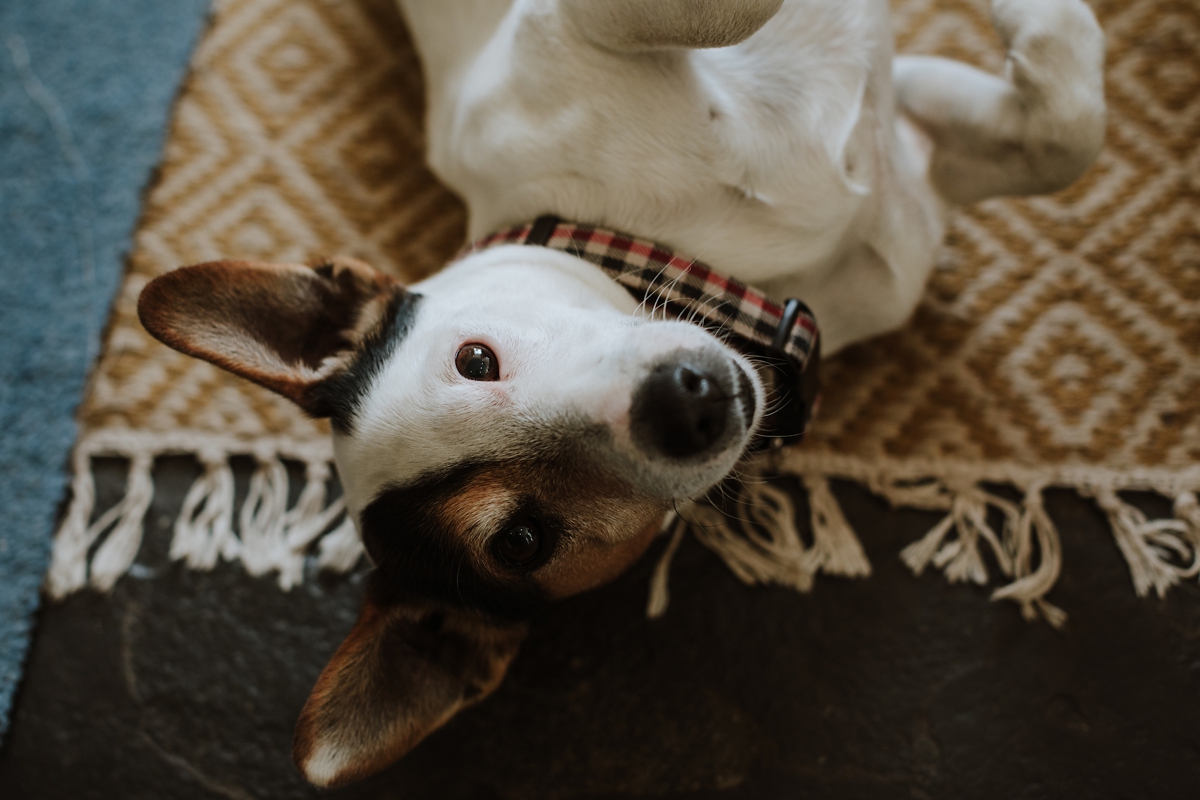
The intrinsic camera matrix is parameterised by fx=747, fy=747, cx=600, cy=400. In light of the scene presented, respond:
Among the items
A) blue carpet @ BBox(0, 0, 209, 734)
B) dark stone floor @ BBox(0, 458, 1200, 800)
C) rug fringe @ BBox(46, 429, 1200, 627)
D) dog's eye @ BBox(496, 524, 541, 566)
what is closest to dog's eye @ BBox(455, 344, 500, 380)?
dog's eye @ BBox(496, 524, 541, 566)

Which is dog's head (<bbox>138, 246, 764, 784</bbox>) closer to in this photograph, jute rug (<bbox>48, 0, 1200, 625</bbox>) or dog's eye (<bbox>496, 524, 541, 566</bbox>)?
dog's eye (<bbox>496, 524, 541, 566</bbox>)

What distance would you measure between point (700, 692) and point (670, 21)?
5.14 feet

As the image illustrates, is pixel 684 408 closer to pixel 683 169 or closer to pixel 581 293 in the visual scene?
pixel 581 293

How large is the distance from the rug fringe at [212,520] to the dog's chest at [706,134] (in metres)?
1.06

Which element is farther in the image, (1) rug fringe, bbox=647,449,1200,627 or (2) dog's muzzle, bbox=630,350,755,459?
(1) rug fringe, bbox=647,449,1200,627

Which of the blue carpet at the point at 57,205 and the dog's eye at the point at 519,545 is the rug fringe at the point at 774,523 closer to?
the blue carpet at the point at 57,205

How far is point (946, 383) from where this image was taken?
2.05 m

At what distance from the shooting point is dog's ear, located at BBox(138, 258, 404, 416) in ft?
4.31

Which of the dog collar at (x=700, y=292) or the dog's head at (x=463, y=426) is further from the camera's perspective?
the dog collar at (x=700, y=292)

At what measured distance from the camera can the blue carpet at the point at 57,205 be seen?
2090 mm

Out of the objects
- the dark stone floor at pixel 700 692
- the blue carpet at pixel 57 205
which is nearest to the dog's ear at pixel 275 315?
the dark stone floor at pixel 700 692

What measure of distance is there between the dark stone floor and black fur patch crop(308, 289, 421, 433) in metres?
0.82

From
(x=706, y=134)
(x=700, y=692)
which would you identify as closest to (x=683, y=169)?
(x=706, y=134)

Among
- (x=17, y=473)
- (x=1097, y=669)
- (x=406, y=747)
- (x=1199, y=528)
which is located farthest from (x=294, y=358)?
(x=1199, y=528)
